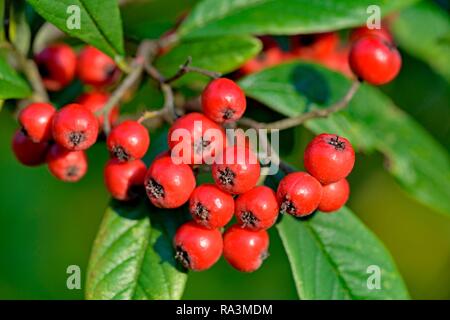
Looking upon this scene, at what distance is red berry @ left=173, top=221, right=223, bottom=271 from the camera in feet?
7.67

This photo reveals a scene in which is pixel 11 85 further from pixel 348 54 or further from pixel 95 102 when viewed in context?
pixel 348 54

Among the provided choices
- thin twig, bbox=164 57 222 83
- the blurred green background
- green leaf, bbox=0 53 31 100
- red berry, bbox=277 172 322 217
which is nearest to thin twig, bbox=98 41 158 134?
thin twig, bbox=164 57 222 83

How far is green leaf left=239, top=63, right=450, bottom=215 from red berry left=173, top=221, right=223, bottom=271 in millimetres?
709

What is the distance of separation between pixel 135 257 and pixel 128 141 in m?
0.55

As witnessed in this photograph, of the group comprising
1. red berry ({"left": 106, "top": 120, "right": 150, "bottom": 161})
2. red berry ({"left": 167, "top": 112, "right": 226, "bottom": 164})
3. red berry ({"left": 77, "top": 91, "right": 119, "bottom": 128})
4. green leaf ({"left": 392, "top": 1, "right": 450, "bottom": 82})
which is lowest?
red berry ({"left": 167, "top": 112, "right": 226, "bottom": 164})

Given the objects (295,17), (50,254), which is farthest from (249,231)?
(50,254)

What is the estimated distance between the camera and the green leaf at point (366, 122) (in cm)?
293

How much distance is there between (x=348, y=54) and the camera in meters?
2.95

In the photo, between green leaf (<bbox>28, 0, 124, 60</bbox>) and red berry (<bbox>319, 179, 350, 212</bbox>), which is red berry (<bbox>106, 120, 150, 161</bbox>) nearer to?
green leaf (<bbox>28, 0, 124, 60</bbox>)

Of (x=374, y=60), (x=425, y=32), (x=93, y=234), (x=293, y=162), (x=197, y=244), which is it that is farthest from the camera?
(x=93, y=234)

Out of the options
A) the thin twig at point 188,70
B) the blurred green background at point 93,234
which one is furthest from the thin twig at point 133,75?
→ the blurred green background at point 93,234

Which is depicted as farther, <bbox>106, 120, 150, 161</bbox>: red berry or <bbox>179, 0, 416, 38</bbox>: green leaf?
<bbox>179, 0, 416, 38</bbox>: green leaf

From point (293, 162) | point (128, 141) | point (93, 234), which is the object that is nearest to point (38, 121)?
point (128, 141)

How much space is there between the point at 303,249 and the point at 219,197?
617 millimetres
